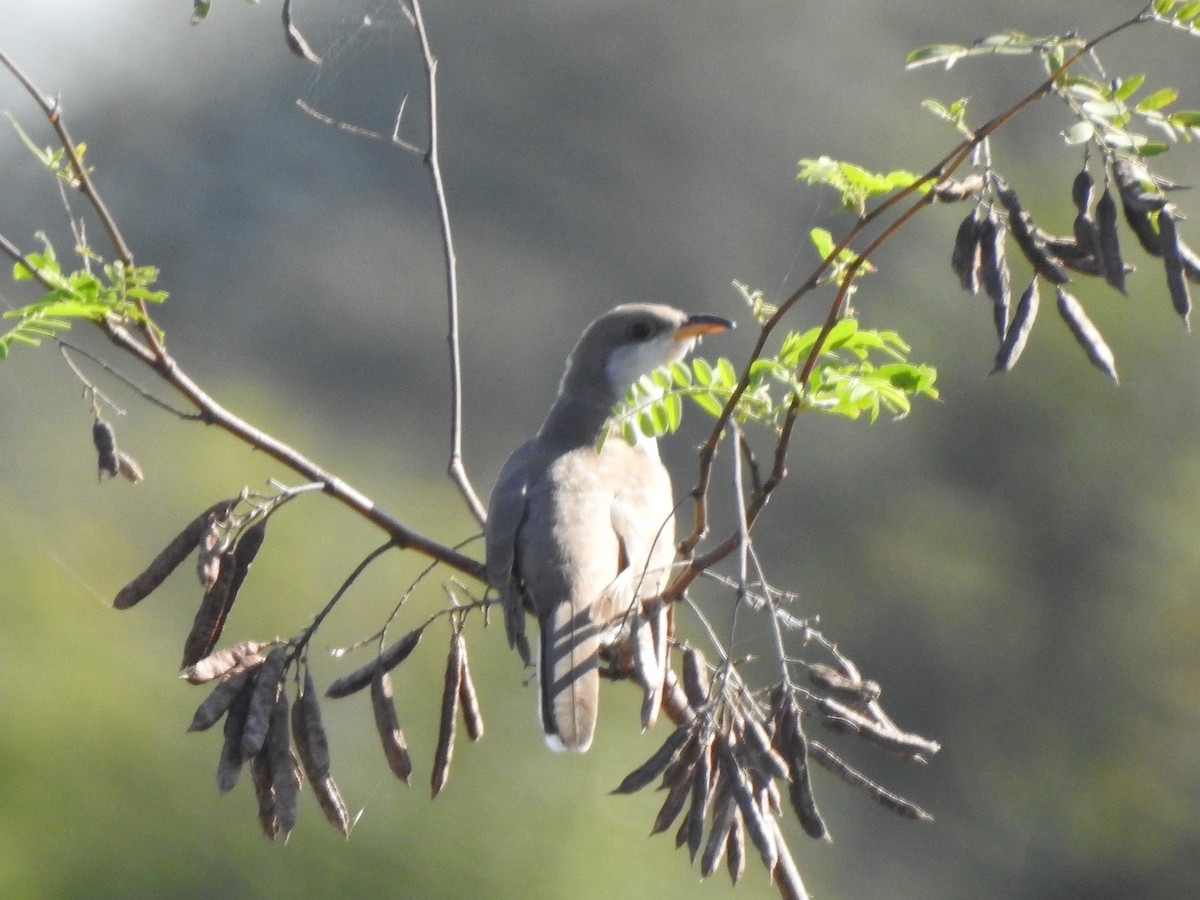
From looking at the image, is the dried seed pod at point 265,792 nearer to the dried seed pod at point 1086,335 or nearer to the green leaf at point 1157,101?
the dried seed pod at point 1086,335

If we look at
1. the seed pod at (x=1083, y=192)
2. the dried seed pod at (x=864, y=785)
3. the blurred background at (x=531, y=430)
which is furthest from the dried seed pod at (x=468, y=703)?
the blurred background at (x=531, y=430)

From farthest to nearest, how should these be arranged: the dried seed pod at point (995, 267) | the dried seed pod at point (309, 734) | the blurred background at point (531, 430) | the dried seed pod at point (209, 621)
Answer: the blurred background at point (531, 430) → the dried seed pod at point (209, 621) → the dried seed pod at point (309, 734) → the dried seed pod at point (995, 267)

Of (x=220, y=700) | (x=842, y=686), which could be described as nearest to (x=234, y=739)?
(x=220, y=700)

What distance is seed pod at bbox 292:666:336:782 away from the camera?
3051 millimetres

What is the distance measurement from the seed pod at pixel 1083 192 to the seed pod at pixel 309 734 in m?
1.72

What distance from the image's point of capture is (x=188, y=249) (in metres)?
17.8

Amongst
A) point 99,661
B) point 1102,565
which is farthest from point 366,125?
point 1102,565

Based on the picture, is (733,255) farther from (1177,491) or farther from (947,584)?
(1177,491)

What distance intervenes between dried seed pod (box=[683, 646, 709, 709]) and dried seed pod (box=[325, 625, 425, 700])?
0.68m

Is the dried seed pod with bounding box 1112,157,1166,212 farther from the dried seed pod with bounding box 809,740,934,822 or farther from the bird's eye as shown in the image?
the bird's eye

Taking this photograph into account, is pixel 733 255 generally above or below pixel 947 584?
above

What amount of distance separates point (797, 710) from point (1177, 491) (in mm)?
19826

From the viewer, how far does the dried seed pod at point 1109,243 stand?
225 centimetres

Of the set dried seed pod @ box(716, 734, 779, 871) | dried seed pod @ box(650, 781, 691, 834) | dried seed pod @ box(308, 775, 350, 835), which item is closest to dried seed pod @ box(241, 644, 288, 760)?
dried seed pod @ box(308, 775, 350, 835)
